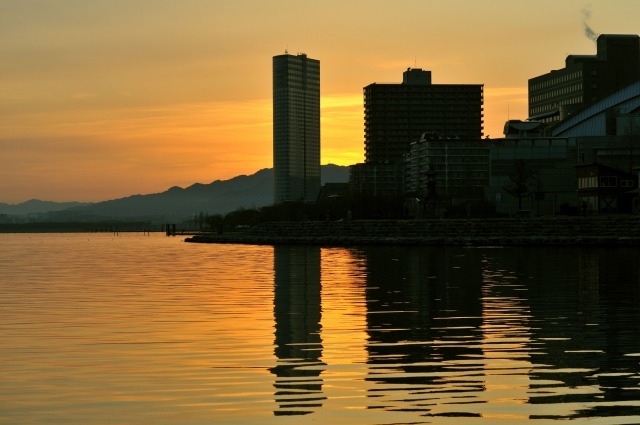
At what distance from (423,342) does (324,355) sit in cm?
305

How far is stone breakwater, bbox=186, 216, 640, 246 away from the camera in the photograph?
96.8 m

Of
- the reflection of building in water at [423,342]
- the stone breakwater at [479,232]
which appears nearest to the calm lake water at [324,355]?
the reflection of building in water at [423,342]

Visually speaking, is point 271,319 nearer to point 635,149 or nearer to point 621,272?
point 621,272

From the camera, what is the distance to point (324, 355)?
19500 mm

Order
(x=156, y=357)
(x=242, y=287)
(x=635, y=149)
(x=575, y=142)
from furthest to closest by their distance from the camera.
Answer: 1. (x=575, y=142)
2. (x=635, y=149)
3. (x=242, y=287)
4. (x=156, y=357)

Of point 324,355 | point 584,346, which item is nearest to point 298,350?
point 324,355

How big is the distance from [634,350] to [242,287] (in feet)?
81.1

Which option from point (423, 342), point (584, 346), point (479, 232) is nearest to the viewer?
point (584, 346)

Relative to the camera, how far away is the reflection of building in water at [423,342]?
14.8 meters

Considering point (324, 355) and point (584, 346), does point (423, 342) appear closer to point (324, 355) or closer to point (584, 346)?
point (324, 355)

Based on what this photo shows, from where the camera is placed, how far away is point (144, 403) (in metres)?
14.5

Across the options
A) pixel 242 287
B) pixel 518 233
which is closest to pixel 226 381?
pixel 242 287

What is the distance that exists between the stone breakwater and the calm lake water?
5986cm

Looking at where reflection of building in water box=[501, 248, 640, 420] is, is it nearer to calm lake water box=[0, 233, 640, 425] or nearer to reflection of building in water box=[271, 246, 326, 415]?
calm lake water box=[0, 233, 640, 425]
